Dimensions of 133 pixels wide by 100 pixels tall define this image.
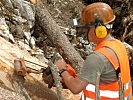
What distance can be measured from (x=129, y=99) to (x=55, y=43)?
384cm

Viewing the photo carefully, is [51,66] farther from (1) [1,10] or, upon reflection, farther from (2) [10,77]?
(1) [1,10]

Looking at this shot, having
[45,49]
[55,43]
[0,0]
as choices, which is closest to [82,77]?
[55,43]

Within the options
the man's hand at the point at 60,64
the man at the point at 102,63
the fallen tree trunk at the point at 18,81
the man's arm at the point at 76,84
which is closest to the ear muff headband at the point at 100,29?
the man at the point at 102,63

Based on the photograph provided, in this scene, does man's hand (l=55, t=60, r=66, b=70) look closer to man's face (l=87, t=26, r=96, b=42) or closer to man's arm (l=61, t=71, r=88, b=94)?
man's arm (l=61, t=71, r=88, b=94)

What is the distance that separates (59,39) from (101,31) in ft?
12.9

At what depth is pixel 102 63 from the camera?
2875mm

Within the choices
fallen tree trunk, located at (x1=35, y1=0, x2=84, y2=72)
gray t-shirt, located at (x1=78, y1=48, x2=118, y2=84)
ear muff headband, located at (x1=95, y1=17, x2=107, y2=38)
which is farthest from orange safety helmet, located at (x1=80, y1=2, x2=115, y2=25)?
fallen tree trunk, located at (x1=35, y1=0, x2=84, y2=72)

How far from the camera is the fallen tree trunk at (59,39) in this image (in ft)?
21.5

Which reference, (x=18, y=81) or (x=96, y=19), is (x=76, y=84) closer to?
(x=96, y=19)

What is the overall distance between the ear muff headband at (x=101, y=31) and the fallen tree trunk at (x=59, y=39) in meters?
3.50

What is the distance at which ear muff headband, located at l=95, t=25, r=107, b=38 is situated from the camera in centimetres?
294

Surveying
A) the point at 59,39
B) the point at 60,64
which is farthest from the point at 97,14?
the point at 59,39

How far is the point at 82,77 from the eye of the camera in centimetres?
295

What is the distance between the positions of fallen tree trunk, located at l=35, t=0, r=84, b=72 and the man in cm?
327
